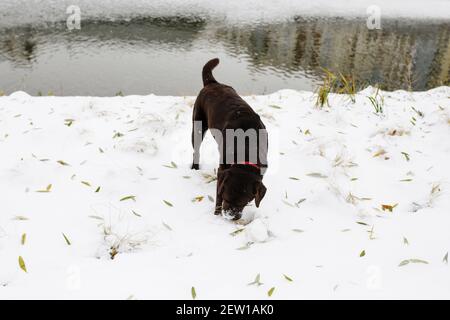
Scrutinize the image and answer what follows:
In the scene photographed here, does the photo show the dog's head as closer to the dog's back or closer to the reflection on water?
the dog's back

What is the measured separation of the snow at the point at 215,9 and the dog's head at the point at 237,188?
15244 mm

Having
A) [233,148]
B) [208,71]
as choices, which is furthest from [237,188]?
[208,71]

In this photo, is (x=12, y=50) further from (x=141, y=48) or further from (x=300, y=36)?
(x=300, y=36)

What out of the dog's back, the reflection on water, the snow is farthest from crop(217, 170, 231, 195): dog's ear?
the snow

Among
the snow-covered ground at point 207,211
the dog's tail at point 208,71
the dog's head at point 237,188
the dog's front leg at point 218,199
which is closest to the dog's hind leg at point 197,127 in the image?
the snow-covered ground at point 207,211

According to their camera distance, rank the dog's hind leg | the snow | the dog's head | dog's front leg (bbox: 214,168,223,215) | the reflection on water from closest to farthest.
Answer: the dog's head
dog's front leg (bbox: 214,168,223,215)
the dog's hind leg
the reflection on water
the snow

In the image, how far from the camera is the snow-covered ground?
8.23 feet

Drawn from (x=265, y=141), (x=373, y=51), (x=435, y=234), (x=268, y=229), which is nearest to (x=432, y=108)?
(x=435, y=234)

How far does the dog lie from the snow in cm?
1419

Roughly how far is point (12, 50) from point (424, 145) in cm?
1221

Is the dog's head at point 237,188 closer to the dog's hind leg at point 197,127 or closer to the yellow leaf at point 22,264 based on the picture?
the dog's hind leg at point 197,127

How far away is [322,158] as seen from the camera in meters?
4.23

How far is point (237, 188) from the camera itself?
3012mm
